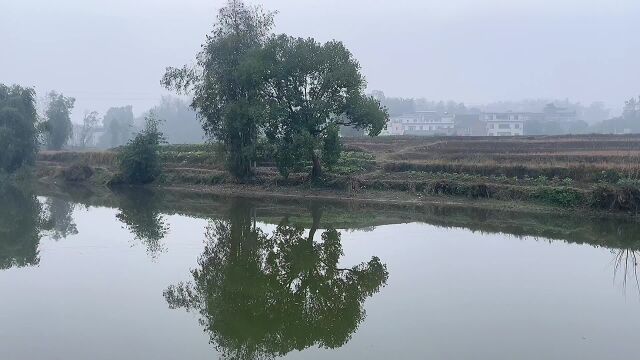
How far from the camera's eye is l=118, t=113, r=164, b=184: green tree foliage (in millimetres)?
39219

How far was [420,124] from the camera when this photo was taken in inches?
4496

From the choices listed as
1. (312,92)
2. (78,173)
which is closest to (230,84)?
(312,92)

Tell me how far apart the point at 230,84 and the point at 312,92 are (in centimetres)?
525

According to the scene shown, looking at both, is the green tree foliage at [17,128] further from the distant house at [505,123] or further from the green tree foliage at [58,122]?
the distant house at [505,123]

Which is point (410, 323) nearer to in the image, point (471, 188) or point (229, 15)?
point (471, 188)

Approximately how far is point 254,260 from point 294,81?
17.5 m

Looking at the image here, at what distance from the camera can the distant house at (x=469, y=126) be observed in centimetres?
9912

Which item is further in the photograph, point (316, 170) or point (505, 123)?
point (505, 123)

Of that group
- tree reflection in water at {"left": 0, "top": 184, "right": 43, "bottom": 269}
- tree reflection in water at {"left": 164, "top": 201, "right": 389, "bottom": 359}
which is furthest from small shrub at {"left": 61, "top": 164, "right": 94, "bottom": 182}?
tree reflection in water at {"left": 164, "top": 201, "right": 389, "bottom": 359}

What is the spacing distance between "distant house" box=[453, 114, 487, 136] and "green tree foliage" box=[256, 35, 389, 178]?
69.1 m

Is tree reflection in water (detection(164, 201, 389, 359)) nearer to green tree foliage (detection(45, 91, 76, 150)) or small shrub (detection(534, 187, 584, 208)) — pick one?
small shrub (detection(534, 187, 584, 208))

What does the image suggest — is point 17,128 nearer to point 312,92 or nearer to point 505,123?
point 312,92

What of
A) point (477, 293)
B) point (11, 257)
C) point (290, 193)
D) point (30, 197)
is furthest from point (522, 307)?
point (30, 197)

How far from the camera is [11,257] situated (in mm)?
16172
